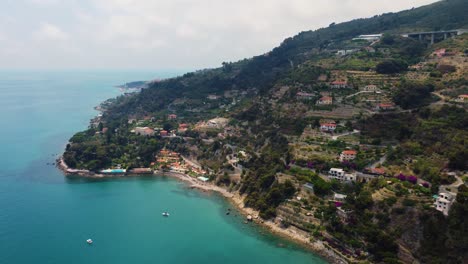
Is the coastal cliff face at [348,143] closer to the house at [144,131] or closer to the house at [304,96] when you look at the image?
the house at [304,96]

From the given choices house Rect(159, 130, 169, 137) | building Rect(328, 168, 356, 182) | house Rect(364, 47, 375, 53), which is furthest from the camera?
house Rect(364, 47, 375, 53)

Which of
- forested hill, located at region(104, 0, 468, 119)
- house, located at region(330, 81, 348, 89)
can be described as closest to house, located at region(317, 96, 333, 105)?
house, located at region(330, 81, 348, 89)

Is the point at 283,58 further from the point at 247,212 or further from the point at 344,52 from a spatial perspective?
the point at 247,212

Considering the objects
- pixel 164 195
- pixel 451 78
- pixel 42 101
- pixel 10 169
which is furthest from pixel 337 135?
pixel 42 101

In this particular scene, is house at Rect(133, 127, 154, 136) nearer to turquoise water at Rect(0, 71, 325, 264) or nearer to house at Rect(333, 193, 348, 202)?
turquoise water at Rect(0, 71, 325, 264)

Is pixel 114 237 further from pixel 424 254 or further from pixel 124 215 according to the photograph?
pixel 424 254

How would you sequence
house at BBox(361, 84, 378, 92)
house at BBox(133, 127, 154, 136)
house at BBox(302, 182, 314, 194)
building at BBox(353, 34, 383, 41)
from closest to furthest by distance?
house at BBox(302, 182, 314, 194), house at BBox(361, 84, 378, 92), house at BBox(133, 127, 154, 136), building at BBox(353, 34, 383, 41)
